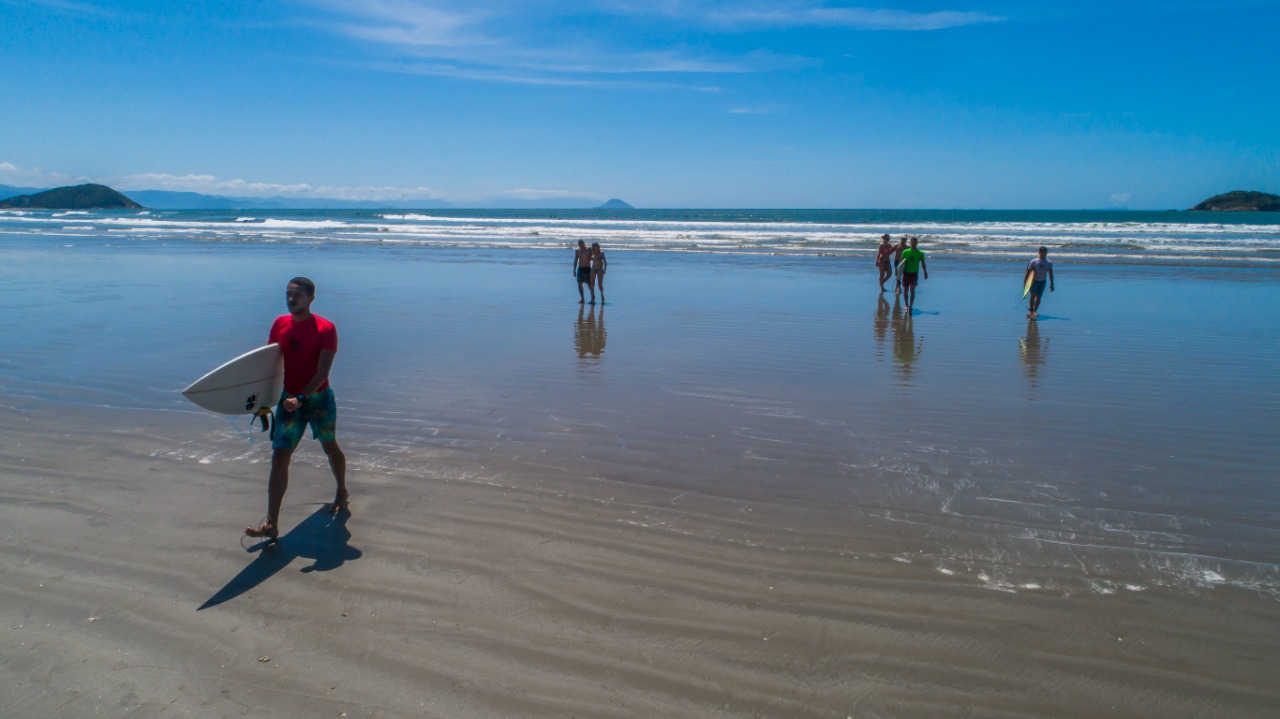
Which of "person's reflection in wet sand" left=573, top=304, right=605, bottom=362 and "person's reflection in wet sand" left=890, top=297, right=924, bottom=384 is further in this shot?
"person's reflection in wet sand" left=573, top=304, right=605, bottom=362

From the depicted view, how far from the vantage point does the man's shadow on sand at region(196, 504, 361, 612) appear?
4.34 m

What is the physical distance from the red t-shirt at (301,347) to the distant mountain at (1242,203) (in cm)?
13851

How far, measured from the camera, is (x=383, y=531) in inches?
197

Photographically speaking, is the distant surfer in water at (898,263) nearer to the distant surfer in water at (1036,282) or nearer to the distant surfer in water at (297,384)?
the distant surfer in water at (1036,282)

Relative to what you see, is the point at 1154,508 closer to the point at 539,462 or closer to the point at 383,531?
the point at 539,462

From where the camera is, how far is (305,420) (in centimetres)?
512

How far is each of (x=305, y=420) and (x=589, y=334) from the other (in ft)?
24.4

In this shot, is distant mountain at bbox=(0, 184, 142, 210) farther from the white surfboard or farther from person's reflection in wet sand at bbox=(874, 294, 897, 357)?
the white surfboard

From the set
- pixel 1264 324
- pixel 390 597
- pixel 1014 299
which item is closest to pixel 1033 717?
pixel 390 597

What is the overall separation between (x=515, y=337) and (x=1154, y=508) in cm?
873

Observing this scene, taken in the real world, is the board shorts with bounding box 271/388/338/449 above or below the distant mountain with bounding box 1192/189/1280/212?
below

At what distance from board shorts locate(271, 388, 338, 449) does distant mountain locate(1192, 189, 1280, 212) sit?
138 meters

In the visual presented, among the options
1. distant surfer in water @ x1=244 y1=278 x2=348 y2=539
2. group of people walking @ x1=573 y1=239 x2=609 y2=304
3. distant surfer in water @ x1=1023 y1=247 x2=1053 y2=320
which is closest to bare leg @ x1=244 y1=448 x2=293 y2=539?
distant surfer in water @ x1=244 y1=278 x2=348 y2=539

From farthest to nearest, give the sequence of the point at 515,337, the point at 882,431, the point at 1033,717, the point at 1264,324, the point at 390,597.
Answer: the point at 1264,324, the point at 515,337, the point at 882,431, the point at 390,597, the point at 1033,717
